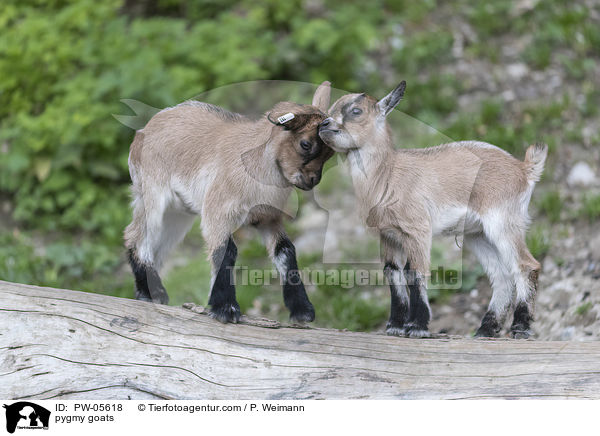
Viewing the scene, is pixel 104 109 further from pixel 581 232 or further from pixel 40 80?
pixel 581 232

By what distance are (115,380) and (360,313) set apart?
10.6 ft

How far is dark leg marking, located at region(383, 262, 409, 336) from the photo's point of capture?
5.01 m

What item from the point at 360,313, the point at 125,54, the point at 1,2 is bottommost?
the point at 360,313

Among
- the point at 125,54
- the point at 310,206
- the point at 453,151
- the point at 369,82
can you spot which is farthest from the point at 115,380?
the point at 369,82

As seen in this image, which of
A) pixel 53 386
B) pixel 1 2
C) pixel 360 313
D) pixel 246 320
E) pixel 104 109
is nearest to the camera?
pixel 53 386

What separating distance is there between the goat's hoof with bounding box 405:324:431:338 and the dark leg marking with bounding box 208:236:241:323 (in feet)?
3.98

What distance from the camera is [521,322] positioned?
506 centimetres

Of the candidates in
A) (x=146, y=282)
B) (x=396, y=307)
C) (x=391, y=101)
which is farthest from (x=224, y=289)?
(x=391, y=101)

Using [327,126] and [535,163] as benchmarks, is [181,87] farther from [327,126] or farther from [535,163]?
[535,163]

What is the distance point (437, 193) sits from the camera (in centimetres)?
491

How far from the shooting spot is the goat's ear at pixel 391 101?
15.3ft

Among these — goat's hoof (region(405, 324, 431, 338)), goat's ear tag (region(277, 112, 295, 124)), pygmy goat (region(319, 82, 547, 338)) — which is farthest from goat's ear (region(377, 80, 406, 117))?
goat's hoof (region(405, 324, 431, 338))

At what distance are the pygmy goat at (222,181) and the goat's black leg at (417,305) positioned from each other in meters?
0.75

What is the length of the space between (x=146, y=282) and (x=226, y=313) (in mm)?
782
